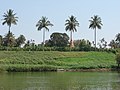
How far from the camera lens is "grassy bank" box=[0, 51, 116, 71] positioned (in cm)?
10543

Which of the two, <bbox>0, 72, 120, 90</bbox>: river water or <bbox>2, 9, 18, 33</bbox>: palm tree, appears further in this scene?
<bbox>2, 9, 18, 33</bbox>: palm tree

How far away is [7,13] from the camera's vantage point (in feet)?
440

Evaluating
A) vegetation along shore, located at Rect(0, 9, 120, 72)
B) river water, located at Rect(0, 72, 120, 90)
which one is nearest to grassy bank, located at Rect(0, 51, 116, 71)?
vegetation along shore, located at Rect(0, 9, 120, 72)

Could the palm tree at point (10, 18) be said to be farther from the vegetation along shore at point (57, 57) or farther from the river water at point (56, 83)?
the river water at point (56, 83)

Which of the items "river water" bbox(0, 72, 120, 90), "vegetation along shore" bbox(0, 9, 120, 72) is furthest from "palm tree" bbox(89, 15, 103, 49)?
"river water" bbox(0, 72, 120, 90)

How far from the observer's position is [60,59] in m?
117

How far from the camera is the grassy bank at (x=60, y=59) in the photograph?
105 meters

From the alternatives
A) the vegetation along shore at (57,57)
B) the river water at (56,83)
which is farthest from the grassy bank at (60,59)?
the river water at (56,83)

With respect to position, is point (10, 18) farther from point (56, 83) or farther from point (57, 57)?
point (56, 83)

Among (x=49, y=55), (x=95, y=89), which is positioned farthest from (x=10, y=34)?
(x=95, y=89)

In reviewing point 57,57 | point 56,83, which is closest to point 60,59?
point 57,57

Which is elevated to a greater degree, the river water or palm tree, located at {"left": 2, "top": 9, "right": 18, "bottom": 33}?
palm tree, located at {"left": 2, "top": 9, "right": 18, "bottom": 33}

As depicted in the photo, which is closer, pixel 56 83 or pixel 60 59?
pixel 56 83

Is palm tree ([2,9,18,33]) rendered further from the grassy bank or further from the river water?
the river water
